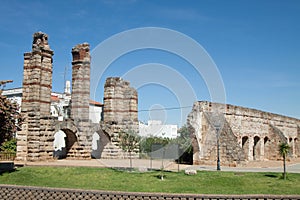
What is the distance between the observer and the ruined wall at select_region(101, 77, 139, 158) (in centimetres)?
2628

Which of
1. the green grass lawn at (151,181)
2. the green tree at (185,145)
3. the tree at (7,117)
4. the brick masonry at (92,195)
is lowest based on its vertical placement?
the green grass lawn at (151,181)

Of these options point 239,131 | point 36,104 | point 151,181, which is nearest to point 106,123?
point 36,104

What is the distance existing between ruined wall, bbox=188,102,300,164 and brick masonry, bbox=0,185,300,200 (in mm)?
11255

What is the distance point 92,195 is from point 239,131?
16749 millimetres

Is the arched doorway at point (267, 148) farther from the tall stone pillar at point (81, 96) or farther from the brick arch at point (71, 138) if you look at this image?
the brick arch at point (71, 138)

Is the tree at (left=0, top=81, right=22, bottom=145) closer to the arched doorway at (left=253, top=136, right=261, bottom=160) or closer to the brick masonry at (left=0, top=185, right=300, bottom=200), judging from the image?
the brick masonry at (left=0, top=185, right=300, bottom=200)

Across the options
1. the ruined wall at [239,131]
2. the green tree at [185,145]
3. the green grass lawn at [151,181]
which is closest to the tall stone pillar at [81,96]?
the green tree at [185,145]

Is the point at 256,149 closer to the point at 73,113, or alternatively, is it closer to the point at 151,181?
the point at 73,113

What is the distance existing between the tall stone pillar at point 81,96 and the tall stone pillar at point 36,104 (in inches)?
105

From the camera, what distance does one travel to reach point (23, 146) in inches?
786

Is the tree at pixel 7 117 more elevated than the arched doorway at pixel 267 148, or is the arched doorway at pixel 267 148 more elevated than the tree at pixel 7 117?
the tree at pixel 7 117

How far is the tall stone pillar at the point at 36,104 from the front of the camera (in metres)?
20.0

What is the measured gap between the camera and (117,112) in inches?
1070

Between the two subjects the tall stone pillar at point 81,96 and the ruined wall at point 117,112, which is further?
the ruined wall at point 117,112
